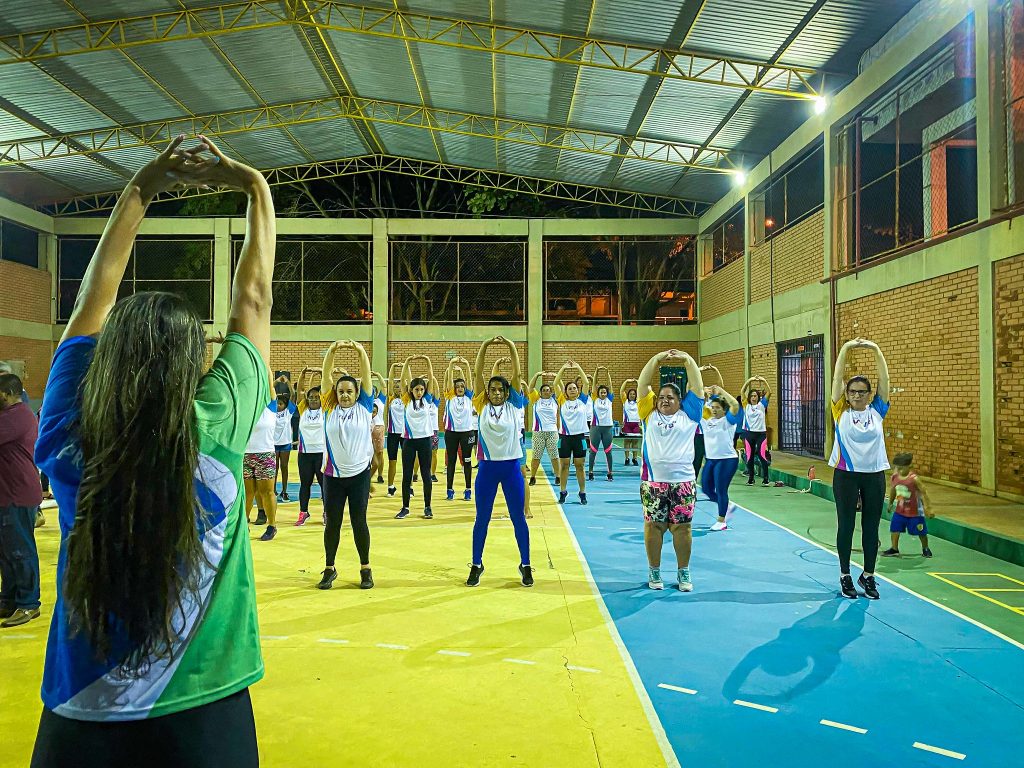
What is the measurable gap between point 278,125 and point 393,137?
450cm

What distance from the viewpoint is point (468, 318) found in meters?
28.7

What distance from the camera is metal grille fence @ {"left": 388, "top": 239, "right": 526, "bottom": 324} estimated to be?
2794 centimetres

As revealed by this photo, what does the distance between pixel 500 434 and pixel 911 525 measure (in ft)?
15.2

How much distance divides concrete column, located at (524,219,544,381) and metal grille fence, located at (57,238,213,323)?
11398 mm

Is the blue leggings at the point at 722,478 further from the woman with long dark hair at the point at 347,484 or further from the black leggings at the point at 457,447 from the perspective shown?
the woman with long dark hair at the point at 347,484

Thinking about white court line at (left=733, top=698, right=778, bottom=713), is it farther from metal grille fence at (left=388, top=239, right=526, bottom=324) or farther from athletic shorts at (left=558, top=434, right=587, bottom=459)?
metal grille fence at (left=388, top=239, right=526, bottom=324)

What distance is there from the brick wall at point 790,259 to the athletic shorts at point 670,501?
1224cm

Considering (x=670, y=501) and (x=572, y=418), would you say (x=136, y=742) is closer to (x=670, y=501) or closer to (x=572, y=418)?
(x=670, y=501)

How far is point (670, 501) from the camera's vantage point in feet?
22.2

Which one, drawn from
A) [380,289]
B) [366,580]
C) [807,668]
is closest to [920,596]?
[807,668]

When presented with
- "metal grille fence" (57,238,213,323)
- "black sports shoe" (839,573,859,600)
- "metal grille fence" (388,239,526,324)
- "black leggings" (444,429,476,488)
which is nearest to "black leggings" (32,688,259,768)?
"black sports shoe" (839,573,859,600)

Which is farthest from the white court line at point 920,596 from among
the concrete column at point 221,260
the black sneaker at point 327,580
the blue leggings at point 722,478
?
the concrete column at point 221,260

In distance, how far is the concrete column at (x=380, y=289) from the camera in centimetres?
2752

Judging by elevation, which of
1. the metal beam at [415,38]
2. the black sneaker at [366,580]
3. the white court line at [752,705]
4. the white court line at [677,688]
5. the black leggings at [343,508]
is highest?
the metal beam at [415,38]
